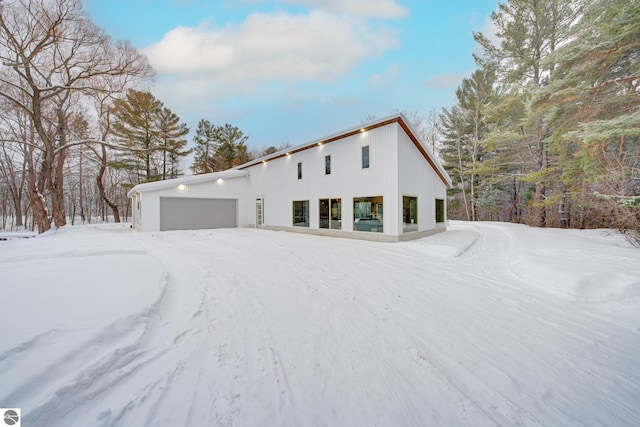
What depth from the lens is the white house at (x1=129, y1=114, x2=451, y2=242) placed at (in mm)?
8938

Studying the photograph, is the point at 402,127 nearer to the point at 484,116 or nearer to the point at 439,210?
the point at 439,210

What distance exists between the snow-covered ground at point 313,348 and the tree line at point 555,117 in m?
5.27

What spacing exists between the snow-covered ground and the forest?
5.56 meters

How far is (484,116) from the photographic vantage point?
49.5ft

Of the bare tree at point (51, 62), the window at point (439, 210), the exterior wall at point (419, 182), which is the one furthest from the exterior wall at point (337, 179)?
the bare tree at point (51, 62)

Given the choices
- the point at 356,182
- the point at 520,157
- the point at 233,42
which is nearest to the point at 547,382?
the point at 356,182

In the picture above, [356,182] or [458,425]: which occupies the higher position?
[356,182]

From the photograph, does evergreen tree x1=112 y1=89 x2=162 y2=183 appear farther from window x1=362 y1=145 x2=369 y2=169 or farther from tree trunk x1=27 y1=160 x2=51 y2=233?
window x1=362 y1=145 x2=369 y2=169

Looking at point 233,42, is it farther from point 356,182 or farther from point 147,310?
point 147,310

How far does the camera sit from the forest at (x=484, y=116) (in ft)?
22.9

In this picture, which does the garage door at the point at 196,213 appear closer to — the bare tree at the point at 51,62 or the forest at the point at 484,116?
the forest at the point at 484,116

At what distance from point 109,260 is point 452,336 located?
5.88 metres

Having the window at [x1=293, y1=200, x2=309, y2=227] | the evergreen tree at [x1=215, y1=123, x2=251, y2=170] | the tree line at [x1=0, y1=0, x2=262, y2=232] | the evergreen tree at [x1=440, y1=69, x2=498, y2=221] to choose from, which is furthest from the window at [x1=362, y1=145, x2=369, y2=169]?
the evergreen tree at [x1=215, y1=123, x2=251, y2=170]

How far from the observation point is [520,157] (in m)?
15.5
